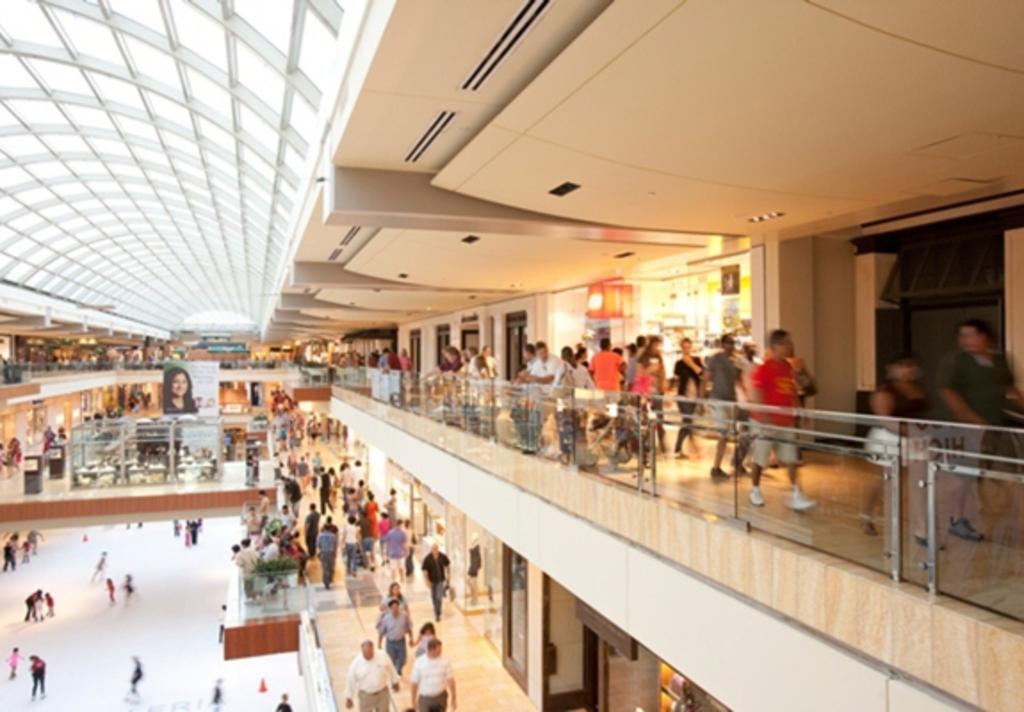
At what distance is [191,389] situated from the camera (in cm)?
2250

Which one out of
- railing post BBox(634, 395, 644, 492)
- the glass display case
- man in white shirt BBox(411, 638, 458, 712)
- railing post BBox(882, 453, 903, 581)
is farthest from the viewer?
the glass display case

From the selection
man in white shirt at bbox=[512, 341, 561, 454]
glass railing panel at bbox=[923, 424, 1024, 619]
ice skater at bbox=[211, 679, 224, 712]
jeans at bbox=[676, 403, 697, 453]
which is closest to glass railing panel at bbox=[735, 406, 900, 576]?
glass railing panel at bbox=[923, 424, 1024, 619]

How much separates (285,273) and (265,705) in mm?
13796

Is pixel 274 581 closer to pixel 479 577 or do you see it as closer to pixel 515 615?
pixel 479 577

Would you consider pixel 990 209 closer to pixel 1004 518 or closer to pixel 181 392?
pixel 1004 518

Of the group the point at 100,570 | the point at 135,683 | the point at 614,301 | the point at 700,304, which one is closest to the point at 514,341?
the point at 614,301

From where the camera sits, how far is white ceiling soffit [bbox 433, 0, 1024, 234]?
15.2 feet

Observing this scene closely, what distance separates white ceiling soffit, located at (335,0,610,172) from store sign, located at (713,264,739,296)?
8.19 meters

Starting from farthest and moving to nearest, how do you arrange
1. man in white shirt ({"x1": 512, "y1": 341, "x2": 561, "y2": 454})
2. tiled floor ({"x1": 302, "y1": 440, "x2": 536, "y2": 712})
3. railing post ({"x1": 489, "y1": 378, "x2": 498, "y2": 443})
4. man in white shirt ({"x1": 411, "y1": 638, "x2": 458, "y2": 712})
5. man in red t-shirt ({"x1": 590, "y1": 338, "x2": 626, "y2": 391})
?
tiled floor ({"x1": 302, "y1": 440, "x2": 536, "y2": 712})
man in red t-shirt ({"x1": 590, "y1": 338, "x2": 626, "y2": 391})
railing post ({"x1": 489, "y1": 378, "x2": 498, "y2": 443})
man in white shirt ({"x1": 411, "y1": 638, "x2": 458, "y2": 712})
man in white shirt ({"x1": 512, "y1": 341, "x2": 561, "y2": 454})

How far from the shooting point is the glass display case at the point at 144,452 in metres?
20.2

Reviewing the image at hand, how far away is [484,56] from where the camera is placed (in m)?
6.17

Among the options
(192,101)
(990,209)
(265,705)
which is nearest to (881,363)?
(990,209)

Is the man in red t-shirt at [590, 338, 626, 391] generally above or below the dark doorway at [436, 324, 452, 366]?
below

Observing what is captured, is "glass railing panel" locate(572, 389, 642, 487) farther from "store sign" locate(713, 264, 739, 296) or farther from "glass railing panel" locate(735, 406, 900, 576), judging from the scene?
"store sign" locate(713, 264, 739, 296)
